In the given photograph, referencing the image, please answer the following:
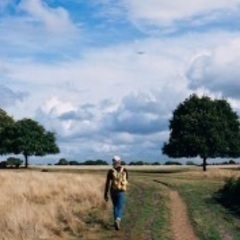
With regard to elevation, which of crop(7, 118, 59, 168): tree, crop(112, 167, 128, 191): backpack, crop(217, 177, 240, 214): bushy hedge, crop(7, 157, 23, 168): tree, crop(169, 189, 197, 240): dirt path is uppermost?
crop(7, 118, 59, 168): tree

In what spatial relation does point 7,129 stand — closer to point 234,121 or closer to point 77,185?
point 234,121

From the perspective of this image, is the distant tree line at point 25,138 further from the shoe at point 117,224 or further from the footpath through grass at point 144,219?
the shoe at point 117,224

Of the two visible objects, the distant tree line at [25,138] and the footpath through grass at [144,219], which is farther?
the distant tree line at [25,138]

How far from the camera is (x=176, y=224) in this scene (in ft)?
69.3

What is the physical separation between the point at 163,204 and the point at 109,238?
29.7ft

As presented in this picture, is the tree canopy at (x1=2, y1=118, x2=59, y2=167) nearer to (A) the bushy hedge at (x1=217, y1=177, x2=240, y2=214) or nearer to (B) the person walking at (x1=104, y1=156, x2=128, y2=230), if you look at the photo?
(A) the bushy hedge at (x1=217, y1=177, x2=240, y2=214)

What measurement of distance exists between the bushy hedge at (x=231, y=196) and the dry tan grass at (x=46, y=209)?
5367 mm

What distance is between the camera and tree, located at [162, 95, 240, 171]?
2813 inches

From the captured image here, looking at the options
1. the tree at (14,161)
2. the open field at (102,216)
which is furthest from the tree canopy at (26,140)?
the open field at (102,216)

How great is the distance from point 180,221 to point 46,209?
4550 mm

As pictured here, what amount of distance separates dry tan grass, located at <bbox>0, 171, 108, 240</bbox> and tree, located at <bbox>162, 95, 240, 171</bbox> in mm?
38858

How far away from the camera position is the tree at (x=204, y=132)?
2813 inches

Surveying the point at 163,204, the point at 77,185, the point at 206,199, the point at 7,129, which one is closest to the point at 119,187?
the point at 163,204

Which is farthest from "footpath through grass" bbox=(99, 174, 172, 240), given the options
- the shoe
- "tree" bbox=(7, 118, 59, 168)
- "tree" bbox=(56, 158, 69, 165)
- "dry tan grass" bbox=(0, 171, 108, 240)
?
"tree" bbox=(56, 158, 69, 165)
